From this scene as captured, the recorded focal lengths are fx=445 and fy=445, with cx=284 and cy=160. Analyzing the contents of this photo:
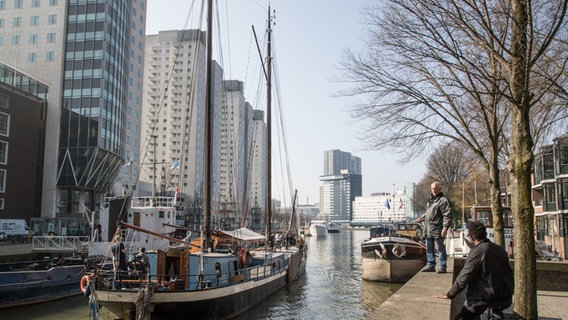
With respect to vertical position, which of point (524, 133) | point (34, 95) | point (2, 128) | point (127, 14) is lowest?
point (524, 133)

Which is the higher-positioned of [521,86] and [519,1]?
[519,1]

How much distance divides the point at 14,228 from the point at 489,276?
179ft

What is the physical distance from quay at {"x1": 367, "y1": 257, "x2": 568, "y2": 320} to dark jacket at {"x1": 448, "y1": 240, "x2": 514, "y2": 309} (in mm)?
778

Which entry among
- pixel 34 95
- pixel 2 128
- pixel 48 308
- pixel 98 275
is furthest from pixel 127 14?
pixel 98 275

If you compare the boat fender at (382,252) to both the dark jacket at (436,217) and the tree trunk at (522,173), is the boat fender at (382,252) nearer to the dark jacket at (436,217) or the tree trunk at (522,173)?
the dark jacket at (436,217)

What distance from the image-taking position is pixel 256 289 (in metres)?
21.9

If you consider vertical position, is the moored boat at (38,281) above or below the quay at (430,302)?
below

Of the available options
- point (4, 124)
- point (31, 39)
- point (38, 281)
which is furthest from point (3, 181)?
point (38, 281)

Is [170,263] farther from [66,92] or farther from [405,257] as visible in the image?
[66,92]

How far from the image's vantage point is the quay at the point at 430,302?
6.52 meters

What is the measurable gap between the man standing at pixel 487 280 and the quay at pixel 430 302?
658 millimetres

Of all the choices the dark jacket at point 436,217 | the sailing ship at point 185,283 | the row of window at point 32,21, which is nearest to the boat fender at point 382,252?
the sailing ship at point 185,283

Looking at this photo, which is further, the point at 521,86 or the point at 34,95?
the point at 34,95

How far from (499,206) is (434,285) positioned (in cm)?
596
